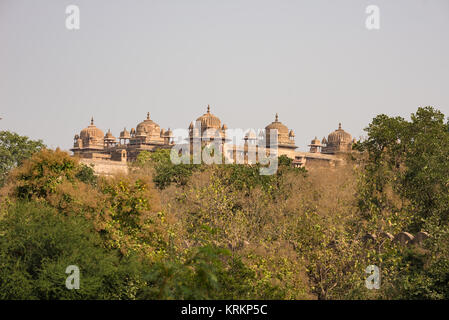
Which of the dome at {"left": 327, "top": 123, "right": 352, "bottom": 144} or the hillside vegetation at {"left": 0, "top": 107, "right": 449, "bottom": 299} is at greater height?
the dome at {"left": 327, "top": 123, "right": 352, "bottom": 144}

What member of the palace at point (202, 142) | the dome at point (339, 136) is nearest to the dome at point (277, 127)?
the palace at point (202, 142)

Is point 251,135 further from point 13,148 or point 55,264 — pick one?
point 55,264

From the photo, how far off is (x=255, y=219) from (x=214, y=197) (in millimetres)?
3517

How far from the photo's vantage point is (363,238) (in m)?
23.5

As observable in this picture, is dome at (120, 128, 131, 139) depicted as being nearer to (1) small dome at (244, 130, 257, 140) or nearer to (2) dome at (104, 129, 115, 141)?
(2) dome at (104, 129, 115, 141)

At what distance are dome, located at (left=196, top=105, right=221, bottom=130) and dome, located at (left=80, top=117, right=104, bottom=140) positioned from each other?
24.7 meters

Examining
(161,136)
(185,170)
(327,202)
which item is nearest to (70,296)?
(327,202)

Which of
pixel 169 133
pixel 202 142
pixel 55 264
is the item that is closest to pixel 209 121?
pixel 202 142

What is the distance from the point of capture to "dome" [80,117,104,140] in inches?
3752

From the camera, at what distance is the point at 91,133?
9538 centimetres

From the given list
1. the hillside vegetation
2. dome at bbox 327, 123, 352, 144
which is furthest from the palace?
the hillside vegetation

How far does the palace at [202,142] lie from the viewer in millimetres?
73562

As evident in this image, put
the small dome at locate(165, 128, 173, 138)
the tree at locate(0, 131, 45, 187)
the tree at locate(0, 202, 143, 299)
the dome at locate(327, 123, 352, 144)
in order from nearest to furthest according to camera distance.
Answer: the tree at locate(0, 202, 143, 299), the tree at locate(0, 131, 45, 187), the small dome at locate(165, 128, 173, 138), the dome at locate(327, 123, 352, 144)
